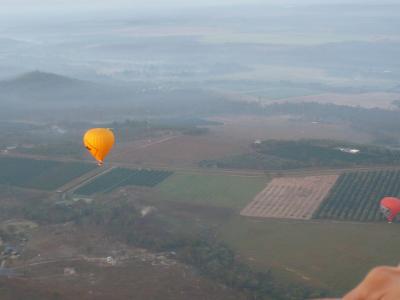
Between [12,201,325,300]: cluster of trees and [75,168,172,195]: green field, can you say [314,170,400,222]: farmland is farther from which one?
[75,168,172,195]: green field

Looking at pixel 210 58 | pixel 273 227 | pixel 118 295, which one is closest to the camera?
pixel 118 295

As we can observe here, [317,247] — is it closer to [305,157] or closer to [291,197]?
[291,197]

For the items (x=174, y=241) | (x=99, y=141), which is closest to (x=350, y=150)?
(x=174, y=241)

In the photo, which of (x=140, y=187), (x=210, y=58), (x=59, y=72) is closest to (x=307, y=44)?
(x=210, y=58)

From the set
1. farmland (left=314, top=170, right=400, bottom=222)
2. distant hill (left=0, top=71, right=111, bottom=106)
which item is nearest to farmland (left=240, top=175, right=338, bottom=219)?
farmland (left=314, top=170, right=400, bottom=222)

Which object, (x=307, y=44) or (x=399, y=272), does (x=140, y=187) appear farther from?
(x=307, y=44)

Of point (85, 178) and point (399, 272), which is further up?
point (399, 272)

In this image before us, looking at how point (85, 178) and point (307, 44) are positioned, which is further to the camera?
point (307, 44)
